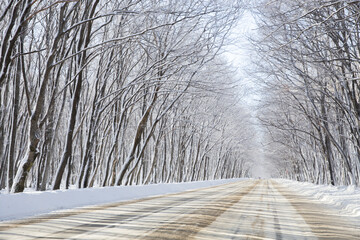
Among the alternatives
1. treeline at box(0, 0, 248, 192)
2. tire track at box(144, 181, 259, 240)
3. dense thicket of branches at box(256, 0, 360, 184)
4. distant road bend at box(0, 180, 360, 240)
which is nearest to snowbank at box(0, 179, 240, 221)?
distant road bend at box(0, 180, 360, 240)

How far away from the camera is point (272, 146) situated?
55.1 m

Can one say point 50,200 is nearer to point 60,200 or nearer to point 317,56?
point 60,200

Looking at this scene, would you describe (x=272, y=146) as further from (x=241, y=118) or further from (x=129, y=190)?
(x=129, y=190)

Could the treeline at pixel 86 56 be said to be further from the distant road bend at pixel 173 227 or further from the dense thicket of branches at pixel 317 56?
the distant road bend at pixel 173 227

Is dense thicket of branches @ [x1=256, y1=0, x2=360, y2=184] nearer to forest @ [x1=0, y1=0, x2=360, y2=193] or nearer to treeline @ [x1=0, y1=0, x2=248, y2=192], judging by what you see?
forest @ [x1=0, y1=0, x2=360, y2=193]

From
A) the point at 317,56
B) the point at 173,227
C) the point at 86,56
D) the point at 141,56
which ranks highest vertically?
the point at 141,56

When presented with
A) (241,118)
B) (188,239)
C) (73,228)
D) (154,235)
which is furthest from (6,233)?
(241,118)

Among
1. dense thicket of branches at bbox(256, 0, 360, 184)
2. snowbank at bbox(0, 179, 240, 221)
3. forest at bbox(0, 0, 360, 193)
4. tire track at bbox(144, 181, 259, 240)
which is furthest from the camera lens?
forest at bbox(0, 0, 360, 193)

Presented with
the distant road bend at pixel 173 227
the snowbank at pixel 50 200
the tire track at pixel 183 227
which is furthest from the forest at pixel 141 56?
the tire track at pixel 183 227

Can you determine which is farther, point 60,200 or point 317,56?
point 317,56

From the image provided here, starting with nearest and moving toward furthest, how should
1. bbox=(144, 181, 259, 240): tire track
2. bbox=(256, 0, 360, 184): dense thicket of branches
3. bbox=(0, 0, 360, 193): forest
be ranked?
bbox=(144, 181, 259, 240): tire track
bbox=(256, 0, 360, 184): dense thicket of branches
bbox=(0, 0, 360, 193): forest

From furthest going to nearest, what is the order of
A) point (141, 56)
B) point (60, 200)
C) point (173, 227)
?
Result: point (141, 56), point (60, 200), point (173, 227)

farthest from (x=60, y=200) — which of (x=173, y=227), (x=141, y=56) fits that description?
(x=141, y=56)

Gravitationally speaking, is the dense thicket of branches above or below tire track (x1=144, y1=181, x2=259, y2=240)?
above
